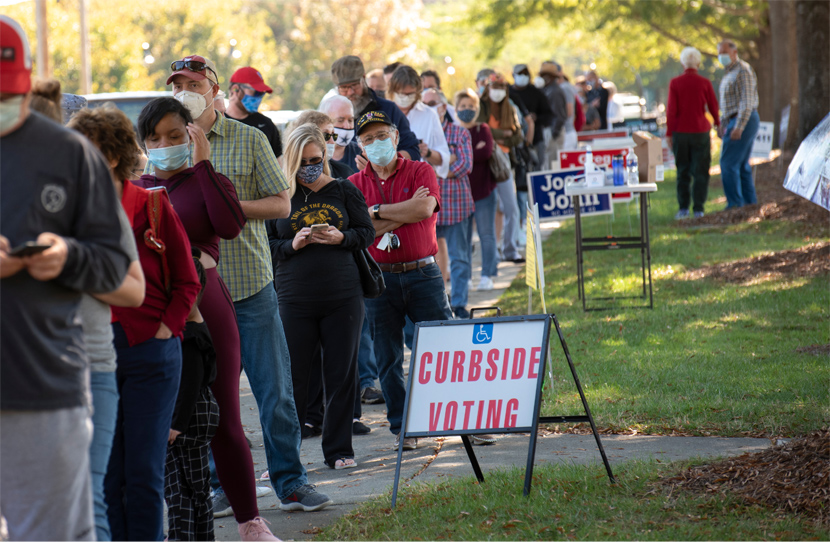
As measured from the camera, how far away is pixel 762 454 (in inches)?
196

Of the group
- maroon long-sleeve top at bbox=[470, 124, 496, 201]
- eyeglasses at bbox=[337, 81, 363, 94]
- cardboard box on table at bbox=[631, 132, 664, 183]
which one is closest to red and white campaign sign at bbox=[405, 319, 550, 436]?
eyeglasses at bbox=[337, 81, 363, 94]

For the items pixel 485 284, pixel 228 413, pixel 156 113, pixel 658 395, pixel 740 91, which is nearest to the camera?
pixel 156 113

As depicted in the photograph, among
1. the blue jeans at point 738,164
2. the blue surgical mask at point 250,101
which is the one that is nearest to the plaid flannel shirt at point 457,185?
the blue surgical mask at point 250,101

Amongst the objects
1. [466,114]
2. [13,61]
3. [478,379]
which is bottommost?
[478,379]

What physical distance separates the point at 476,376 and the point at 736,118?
458 inches

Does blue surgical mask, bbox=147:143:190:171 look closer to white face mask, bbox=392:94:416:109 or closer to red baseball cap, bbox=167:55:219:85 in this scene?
red baseball cap, bbox=167:55:219:85

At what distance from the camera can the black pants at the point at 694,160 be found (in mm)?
15648

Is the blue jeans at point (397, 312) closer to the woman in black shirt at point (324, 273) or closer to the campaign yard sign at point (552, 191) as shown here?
the woman in black shirt at point (324, 273)

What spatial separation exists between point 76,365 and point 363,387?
484 cm

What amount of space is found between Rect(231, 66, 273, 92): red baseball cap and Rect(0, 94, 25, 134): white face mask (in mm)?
4631

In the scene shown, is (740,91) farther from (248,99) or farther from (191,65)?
(191,65)

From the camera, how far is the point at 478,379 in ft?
16.6

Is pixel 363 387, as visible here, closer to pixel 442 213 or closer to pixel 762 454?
pixel 442 213

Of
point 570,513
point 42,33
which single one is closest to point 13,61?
point 570,513
